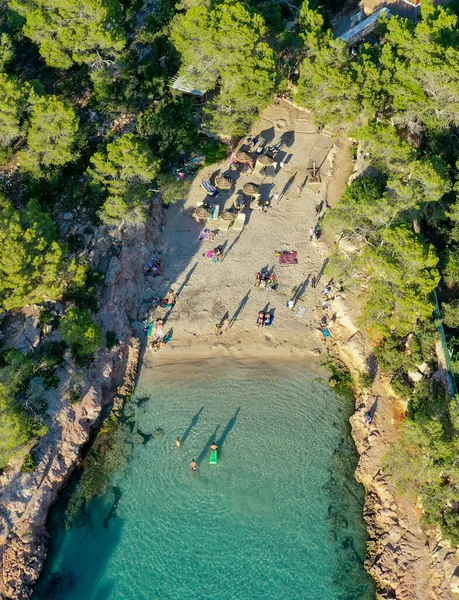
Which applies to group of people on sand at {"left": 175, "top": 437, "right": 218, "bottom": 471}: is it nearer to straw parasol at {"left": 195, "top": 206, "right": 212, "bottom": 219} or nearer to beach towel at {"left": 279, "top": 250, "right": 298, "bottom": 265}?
beach towel at {"left": 279, "top": 250, "right": 298, "bottom": 265}

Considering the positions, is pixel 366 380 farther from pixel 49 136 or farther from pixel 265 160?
pixel 49 136

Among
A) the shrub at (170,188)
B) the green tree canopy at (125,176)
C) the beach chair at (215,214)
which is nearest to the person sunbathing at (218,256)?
the beach chair at (215,214)

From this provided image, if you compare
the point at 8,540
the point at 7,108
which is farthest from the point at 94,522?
the point at 7,108

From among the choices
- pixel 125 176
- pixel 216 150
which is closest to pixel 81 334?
pixel 125 176

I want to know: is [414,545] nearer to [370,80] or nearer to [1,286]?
[1,286]

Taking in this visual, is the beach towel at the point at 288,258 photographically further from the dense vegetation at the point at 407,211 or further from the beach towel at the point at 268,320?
the beach towel at the point at 268,320

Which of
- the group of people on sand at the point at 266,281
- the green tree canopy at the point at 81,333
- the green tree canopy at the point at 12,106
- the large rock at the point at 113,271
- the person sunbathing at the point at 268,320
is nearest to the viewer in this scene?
the green tree canopy at the point at 81,333
